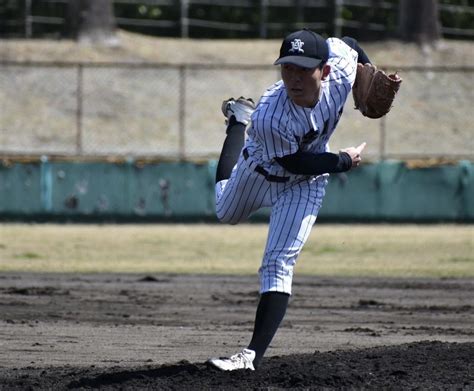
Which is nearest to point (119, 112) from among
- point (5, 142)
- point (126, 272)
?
point (5, 142)

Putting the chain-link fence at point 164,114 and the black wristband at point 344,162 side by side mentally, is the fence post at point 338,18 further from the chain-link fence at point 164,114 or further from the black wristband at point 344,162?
the black wristband at point 344,162

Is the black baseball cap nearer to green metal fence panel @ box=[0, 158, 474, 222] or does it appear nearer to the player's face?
the player's face

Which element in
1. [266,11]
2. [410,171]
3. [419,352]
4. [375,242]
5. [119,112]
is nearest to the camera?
[419,352]

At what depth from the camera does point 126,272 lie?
12.6 metres

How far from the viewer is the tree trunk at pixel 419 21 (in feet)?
88.2

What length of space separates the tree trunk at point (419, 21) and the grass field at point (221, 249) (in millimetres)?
9909

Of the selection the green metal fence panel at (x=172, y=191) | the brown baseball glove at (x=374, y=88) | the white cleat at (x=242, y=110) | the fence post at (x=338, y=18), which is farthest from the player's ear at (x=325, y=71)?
the fence post at (x=338, y=18)

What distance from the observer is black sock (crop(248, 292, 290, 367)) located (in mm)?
5777

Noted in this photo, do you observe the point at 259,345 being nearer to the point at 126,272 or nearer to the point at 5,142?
the point at 126,272

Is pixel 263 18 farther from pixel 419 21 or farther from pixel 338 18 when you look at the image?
pixel 419 21

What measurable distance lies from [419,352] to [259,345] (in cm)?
121

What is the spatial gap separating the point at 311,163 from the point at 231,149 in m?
0.93

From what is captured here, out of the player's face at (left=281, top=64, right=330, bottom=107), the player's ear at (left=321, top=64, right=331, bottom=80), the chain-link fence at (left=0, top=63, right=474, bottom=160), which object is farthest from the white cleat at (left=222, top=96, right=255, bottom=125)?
the chain-link fence at (left=0, top=63, right=474, bottom=160)

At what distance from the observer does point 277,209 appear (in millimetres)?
5891
